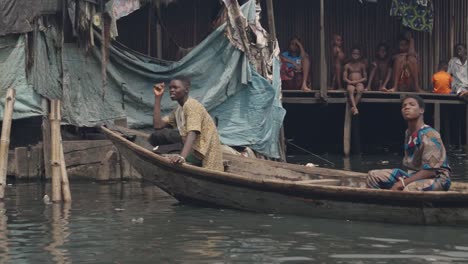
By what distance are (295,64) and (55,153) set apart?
7347 mm

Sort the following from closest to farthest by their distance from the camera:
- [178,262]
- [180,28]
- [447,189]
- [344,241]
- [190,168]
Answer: [178,262] < [344,241] < [447,189] < [190,168] < [180,28]

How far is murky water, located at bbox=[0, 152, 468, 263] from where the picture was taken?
8.03 meters

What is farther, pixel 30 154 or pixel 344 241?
pixel 30 154

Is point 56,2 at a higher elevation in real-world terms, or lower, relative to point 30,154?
higher

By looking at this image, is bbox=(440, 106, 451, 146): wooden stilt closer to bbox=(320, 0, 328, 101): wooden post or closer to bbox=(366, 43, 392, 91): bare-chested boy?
bbox=(366, 43, 392, 91): bare-chested boy

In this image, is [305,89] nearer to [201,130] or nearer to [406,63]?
[406,63]

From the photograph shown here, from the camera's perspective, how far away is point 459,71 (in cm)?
1808

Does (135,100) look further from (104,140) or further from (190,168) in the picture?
(190,168)

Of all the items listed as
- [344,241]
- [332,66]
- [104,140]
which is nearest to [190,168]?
[344,241]

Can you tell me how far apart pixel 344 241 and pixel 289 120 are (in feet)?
35.7

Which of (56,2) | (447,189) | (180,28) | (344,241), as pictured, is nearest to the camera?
(344,241)

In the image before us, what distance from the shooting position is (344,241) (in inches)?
342

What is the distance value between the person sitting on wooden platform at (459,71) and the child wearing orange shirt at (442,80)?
3.3 inches

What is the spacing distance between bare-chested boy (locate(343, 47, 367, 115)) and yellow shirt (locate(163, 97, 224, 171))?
6874mm
